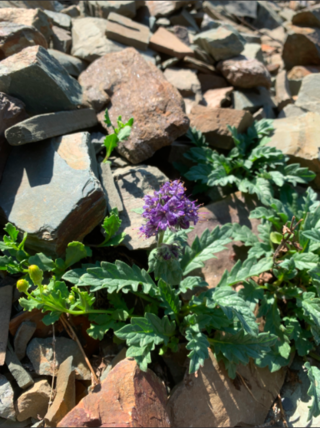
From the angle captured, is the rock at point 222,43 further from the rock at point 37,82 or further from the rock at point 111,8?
the rock at point 37,82

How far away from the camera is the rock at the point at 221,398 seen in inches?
119

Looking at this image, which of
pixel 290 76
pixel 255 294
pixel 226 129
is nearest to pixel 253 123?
pixel 226 129

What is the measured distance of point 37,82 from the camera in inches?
140

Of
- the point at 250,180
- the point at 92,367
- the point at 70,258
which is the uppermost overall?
the point at 70,258

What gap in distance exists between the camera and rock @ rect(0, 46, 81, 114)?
3.45m

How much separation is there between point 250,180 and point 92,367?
2903 mm

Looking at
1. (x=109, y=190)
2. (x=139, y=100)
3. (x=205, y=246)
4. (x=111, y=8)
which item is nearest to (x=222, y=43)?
(x=111, y=8)

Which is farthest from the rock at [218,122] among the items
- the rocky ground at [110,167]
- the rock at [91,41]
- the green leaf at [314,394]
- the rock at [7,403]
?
the rock at [7,403]

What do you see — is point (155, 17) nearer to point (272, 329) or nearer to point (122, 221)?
point (122, 221)

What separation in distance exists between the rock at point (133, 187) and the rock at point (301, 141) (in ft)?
5.79

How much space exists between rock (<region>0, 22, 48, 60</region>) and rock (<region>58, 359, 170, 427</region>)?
3.57 metres

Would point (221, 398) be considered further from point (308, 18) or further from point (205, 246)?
point (308, 18)

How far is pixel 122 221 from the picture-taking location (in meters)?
3.74

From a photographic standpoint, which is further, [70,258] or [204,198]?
[204,198]
